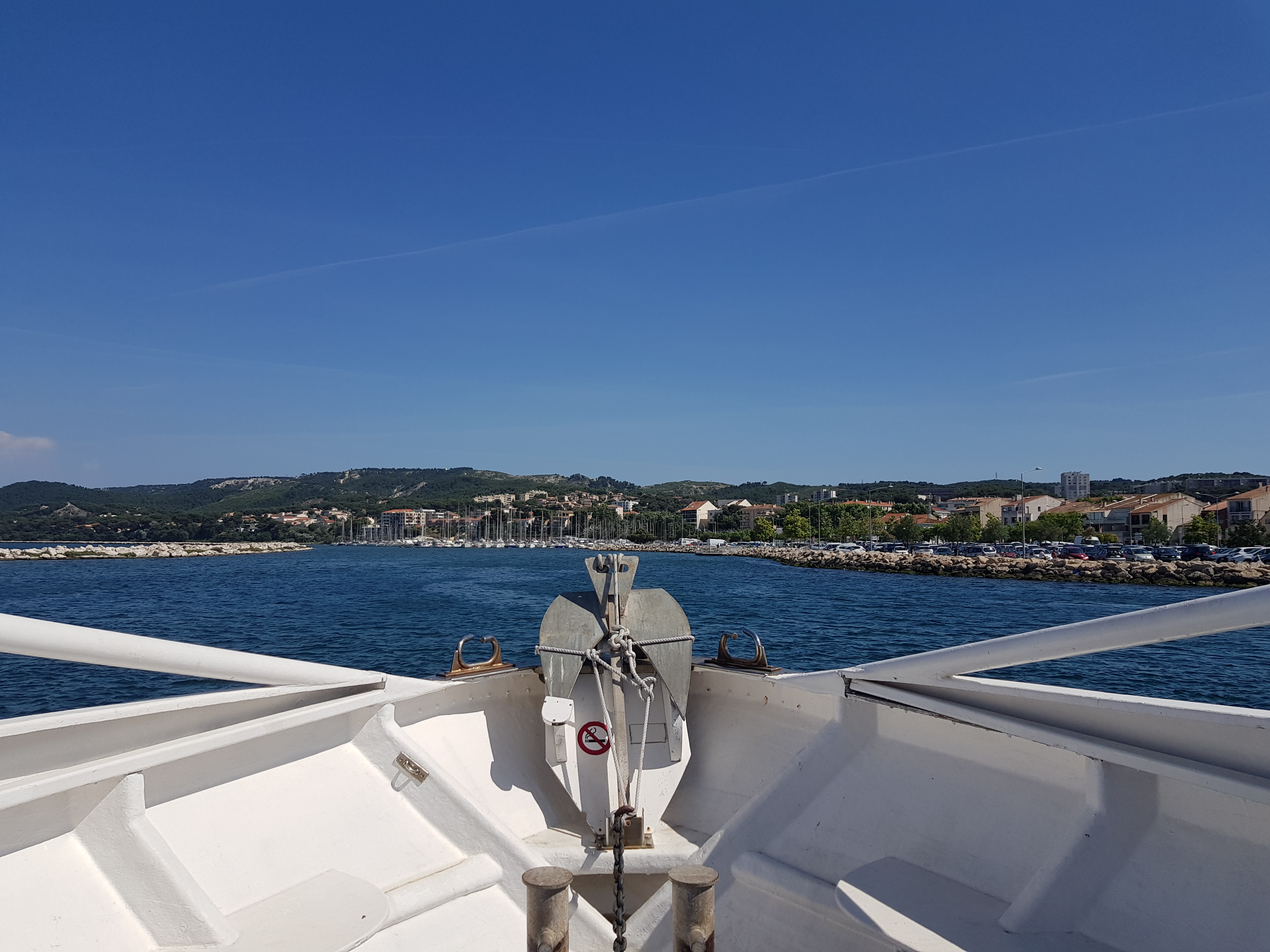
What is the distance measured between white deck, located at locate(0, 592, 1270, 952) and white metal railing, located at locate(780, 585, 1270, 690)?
0.18 meters

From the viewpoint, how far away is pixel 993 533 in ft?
345

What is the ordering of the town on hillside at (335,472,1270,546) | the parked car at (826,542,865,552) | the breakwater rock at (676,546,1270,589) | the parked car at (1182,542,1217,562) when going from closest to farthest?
1. the breakwater rock at (676,546,1270,589)
2. the parked car at (1182,542,1217,562)
3. the town on hillside at (335,472,1270,546)
4. the parked car at (826,542,865,552)

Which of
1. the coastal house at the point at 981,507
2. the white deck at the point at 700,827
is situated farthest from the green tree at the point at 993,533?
the white deck at the point at 700,827

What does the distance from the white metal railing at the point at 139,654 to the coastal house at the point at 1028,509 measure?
435 ft

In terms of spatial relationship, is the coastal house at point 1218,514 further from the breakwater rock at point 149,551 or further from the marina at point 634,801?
the breakwater rock at point 149,551

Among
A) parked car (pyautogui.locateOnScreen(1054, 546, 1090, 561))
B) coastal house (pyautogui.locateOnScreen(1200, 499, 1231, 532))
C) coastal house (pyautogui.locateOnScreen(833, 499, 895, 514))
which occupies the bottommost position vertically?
parked car (pyautogui.locateOnScreen(1054, 546, 1090, 561))

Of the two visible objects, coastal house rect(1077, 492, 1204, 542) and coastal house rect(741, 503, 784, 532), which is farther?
coastal house rect(741, 503, 784, 532)

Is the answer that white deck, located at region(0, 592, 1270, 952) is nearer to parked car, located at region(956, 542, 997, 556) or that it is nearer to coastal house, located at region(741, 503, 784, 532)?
parked car, located at region(956, 542, 997, 556)

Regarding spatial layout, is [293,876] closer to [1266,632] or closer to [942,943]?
[942,943]

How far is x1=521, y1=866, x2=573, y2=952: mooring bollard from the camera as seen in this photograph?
2.88 m

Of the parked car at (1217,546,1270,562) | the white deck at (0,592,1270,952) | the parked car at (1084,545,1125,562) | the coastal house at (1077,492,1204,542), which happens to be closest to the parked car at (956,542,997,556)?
the parked car at (1084,545,1125,562)

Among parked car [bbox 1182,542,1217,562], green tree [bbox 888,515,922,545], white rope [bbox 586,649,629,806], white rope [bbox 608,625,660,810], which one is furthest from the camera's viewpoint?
green tree [bbox 888,515,922,545]

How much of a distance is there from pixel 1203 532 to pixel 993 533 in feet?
85.5

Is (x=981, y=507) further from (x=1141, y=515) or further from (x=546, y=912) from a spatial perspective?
(x=546, y=912)
